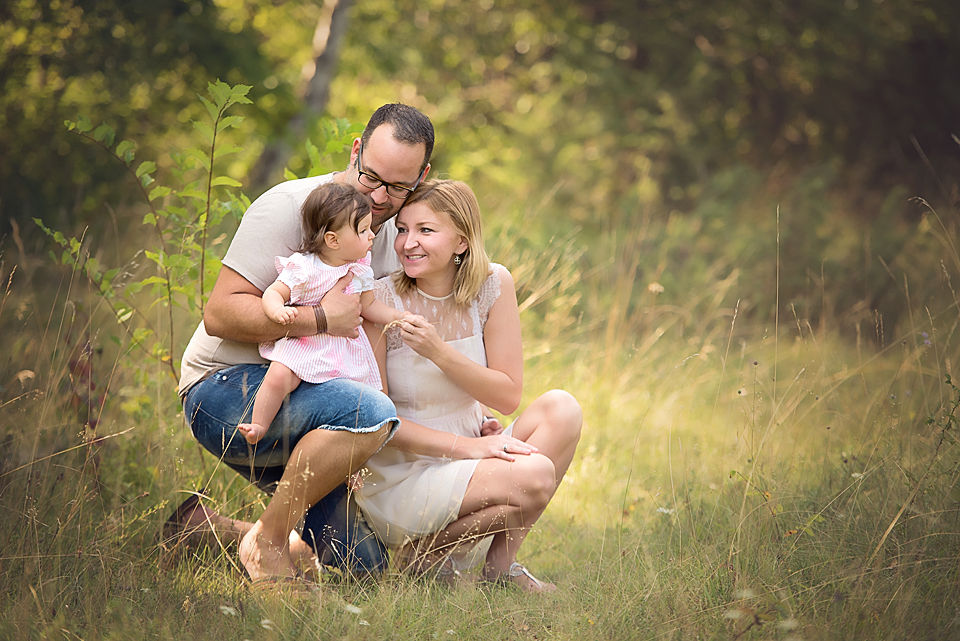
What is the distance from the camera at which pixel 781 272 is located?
732 cm

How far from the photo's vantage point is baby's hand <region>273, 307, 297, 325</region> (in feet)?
7.85

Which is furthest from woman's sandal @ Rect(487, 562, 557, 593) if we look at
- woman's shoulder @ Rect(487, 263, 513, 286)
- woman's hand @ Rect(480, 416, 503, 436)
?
woman's shoulder @ Rect(487, 263, 513, 286)

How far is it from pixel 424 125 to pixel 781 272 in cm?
560

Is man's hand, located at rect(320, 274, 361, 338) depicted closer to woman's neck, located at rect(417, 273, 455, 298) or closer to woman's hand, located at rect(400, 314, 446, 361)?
woman's hand, located at rect(400, 314, 446, 361)

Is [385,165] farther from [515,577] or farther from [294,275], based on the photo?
[515,577]

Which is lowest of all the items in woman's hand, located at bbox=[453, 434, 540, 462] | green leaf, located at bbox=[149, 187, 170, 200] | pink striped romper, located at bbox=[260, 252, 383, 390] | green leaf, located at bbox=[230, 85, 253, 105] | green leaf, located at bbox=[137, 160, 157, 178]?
woman's hand, located at bbox=[453, 434, 540, 462]

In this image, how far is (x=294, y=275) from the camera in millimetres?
2477

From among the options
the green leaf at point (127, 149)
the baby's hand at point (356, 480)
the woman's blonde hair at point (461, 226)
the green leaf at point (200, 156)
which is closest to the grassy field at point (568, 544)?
the baby's hand at point (356, 480)

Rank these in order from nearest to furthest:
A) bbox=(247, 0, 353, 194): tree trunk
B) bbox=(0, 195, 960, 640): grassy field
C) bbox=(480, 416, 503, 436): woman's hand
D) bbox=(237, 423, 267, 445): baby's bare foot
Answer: bbox=(0, 195, 960, 640): grassy field → bbox=(237, 423, 267, 445): baby's bare foot → bbox=(480, 416, 503, 436): woman's hand → bbox=(247, 0, 353, 194): tree trunk

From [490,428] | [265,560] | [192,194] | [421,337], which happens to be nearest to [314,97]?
[192,194]

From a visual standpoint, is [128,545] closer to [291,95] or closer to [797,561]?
[797,561]

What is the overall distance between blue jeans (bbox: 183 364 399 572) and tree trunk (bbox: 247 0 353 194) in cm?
543

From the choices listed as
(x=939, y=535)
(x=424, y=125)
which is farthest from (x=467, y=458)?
(x=939, y=535)

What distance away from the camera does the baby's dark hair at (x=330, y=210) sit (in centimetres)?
247
